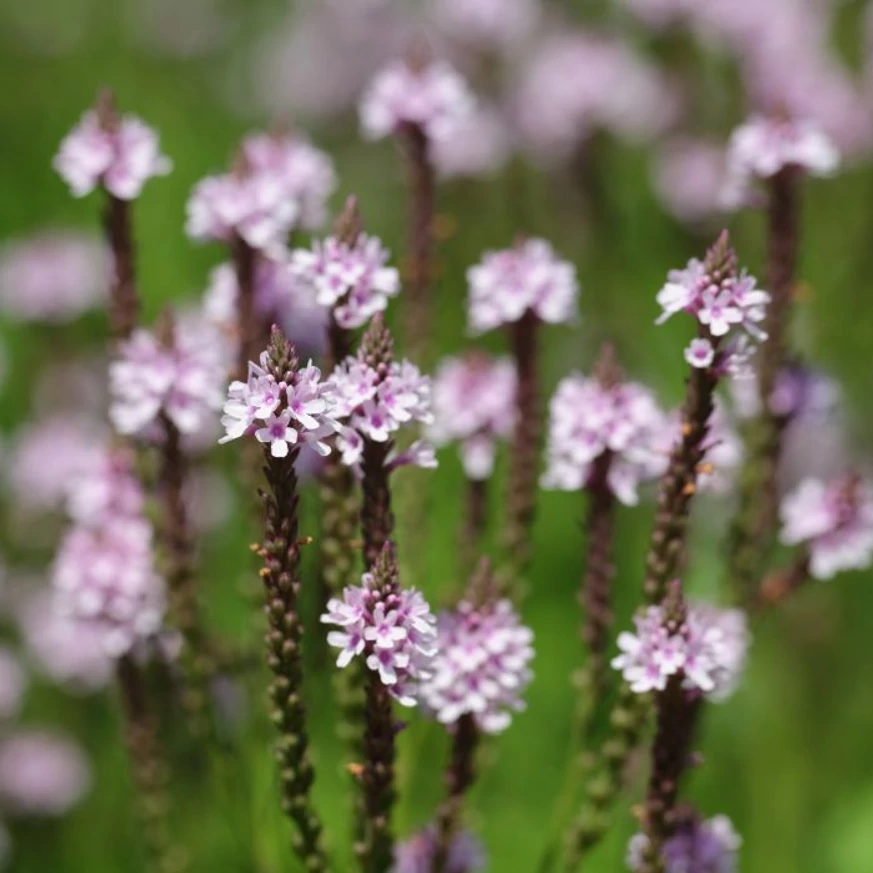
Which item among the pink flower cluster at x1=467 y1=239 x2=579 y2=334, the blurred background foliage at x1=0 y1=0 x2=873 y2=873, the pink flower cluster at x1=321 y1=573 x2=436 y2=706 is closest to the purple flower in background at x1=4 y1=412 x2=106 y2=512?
the blurred background foliage at x1=0 y1=0 x2=873 y2=873

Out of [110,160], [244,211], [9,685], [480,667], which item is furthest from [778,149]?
[9,685]

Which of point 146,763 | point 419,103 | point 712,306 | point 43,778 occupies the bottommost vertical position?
point 146,763

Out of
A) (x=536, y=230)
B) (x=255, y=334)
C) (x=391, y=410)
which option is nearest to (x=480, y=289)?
(x=255, y=334)

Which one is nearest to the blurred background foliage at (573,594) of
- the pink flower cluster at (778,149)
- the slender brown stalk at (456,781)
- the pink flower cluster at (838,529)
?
the pink flower cluster at (778,149)

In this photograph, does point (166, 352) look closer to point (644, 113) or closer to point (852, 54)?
point (644, 113)

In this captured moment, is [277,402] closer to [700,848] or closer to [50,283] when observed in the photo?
[700,848]

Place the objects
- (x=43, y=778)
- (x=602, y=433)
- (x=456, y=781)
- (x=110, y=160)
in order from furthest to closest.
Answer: (x=43, y=778) < (x=110, y=160) < (x=602, y=433) < (x=456, y=781)
